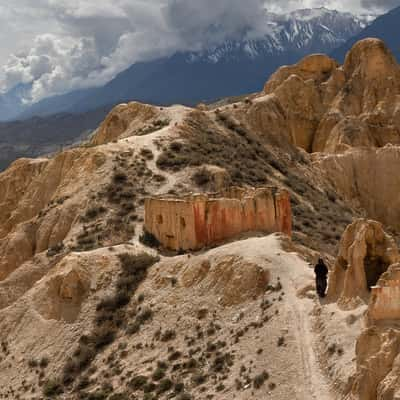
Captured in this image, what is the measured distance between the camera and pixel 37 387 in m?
23.3

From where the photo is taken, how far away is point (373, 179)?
2037 inches

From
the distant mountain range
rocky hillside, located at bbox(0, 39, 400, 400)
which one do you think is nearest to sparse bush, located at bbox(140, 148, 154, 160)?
rocky hillside, located at bbox(0, 39, 400, 400)

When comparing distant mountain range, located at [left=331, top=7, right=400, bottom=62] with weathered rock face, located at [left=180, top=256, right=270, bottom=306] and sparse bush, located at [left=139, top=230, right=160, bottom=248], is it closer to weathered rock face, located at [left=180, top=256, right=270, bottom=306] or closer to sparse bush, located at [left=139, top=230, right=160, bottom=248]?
sparse bush, located at [left=139, top=230, right=160, bottom=248]

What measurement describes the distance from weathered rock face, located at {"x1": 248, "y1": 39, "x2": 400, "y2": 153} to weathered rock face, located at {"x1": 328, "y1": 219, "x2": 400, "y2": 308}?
40554 mm

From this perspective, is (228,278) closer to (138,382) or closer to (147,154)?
(138,382)

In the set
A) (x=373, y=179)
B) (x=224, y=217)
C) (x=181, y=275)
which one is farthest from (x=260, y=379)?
(x=373, y=179)

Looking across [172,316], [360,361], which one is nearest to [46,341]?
[172,316]

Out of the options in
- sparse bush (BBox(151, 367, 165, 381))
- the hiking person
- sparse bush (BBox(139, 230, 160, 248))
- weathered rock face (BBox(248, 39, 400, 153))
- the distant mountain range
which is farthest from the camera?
the distant mountain range

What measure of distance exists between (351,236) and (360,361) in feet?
18.4

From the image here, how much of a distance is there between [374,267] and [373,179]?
3375cm

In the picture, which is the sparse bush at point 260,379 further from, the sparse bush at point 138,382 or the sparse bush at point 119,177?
the sparse bush at point 119,177

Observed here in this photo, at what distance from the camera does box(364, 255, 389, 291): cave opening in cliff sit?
18.8m

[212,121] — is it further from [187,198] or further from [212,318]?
[212,318]

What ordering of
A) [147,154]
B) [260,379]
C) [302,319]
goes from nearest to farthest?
[260,379] → [302,319] → [147,154]
